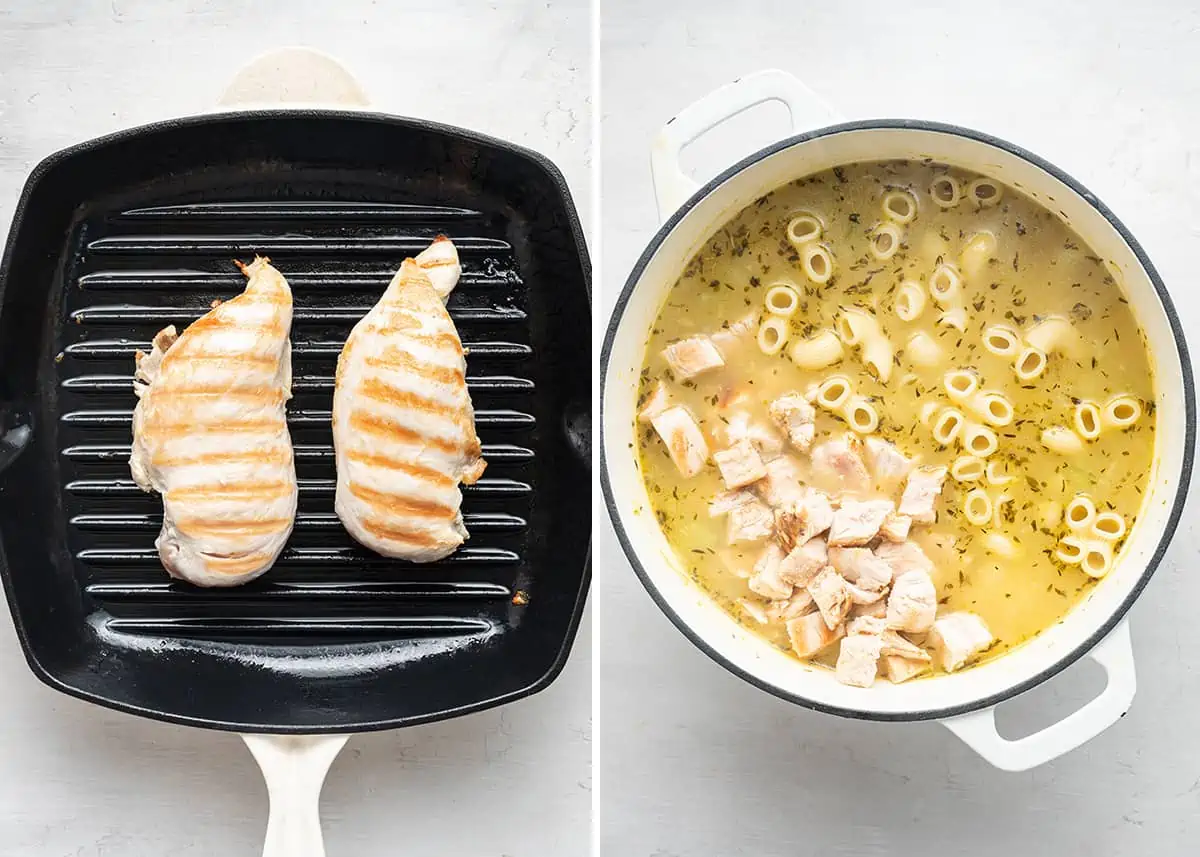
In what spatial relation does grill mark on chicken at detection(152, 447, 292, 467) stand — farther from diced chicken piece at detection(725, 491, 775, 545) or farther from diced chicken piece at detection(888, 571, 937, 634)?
diced chicken piece at detection(888, 571, 937, 634)

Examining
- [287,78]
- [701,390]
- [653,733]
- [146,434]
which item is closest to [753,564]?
[701,390]

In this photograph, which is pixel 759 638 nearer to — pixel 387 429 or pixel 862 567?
pixel 862 567

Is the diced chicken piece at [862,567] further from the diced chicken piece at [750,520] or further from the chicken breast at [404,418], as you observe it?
the chicken breast at [404,418]

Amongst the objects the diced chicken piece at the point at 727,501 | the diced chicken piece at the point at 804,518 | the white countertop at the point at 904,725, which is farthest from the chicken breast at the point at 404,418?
the diced chicken piece at the point at 804,518

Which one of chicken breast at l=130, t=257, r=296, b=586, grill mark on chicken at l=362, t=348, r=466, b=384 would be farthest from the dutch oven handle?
grill mark on chicken at l=362, t=348, r=466, b=384

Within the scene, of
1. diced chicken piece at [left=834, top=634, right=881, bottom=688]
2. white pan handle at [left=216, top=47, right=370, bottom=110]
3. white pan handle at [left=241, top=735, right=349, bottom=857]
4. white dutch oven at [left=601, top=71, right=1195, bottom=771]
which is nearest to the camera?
white dutch oven at [left=601, top=71, right=1195, bottom=771]

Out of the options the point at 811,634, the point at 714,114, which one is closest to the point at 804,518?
the point at 811,634

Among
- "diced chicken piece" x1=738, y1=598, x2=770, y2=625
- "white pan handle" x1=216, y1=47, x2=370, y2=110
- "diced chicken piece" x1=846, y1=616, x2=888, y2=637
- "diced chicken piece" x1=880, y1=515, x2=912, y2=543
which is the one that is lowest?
"diced chicken piece" x1=846, y1=616, x2=888, y2=637
